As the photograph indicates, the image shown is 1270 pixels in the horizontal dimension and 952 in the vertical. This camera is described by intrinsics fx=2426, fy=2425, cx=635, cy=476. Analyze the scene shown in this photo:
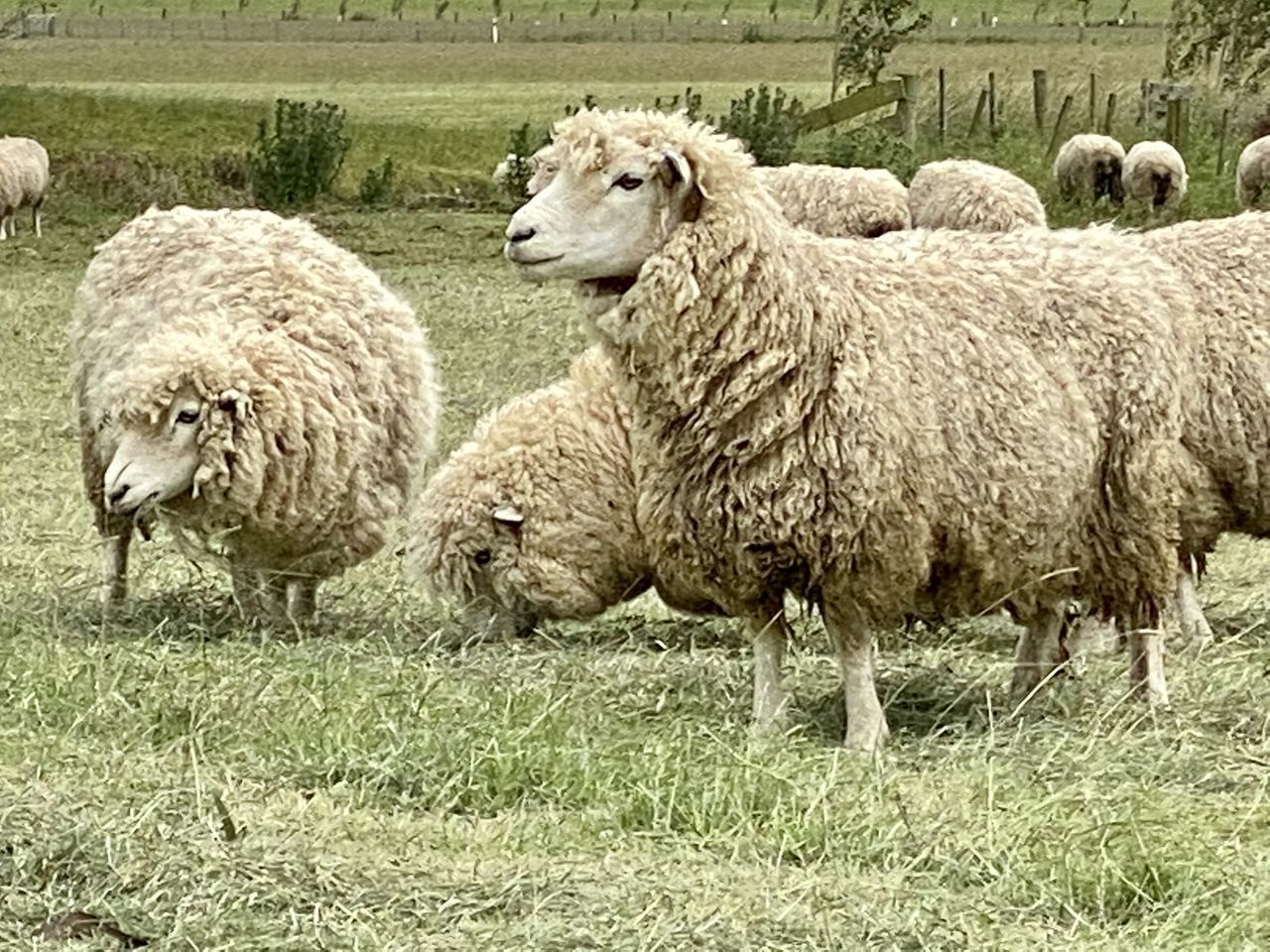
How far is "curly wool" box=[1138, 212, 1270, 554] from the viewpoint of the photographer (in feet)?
27.9

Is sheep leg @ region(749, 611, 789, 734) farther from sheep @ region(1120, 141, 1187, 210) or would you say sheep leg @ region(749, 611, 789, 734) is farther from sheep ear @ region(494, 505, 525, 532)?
sheep @ region(1120, 141, 1187, 210)

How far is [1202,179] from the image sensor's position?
2980 centimetres

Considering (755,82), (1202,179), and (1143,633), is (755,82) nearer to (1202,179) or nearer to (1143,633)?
(1202,179)

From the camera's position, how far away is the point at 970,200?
1662 cm

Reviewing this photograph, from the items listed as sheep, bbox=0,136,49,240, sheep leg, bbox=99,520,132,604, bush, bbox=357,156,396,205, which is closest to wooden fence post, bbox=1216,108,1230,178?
bush, bbox=357,156,396,205

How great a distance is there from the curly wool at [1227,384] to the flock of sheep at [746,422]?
1 centimetres

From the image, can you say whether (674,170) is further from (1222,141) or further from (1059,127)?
(1059,127)

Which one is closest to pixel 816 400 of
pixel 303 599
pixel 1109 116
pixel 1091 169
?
pixel 303 599

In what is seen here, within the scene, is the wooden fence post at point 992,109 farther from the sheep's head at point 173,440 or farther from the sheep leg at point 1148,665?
the sheep leg at point 1148,665

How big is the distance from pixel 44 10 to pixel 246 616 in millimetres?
46500

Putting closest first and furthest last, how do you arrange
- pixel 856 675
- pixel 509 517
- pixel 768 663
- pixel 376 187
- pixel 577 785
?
1. pixel 577 785
2. pixel 856 675
3. pixel 768 663
4. pixel 509 517
5. pixel 376 187

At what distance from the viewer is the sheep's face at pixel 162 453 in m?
8.26

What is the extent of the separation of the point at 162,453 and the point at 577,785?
2818 mm

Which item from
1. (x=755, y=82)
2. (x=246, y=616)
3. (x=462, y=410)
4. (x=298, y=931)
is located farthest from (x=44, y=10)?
(x=298, y=931)
